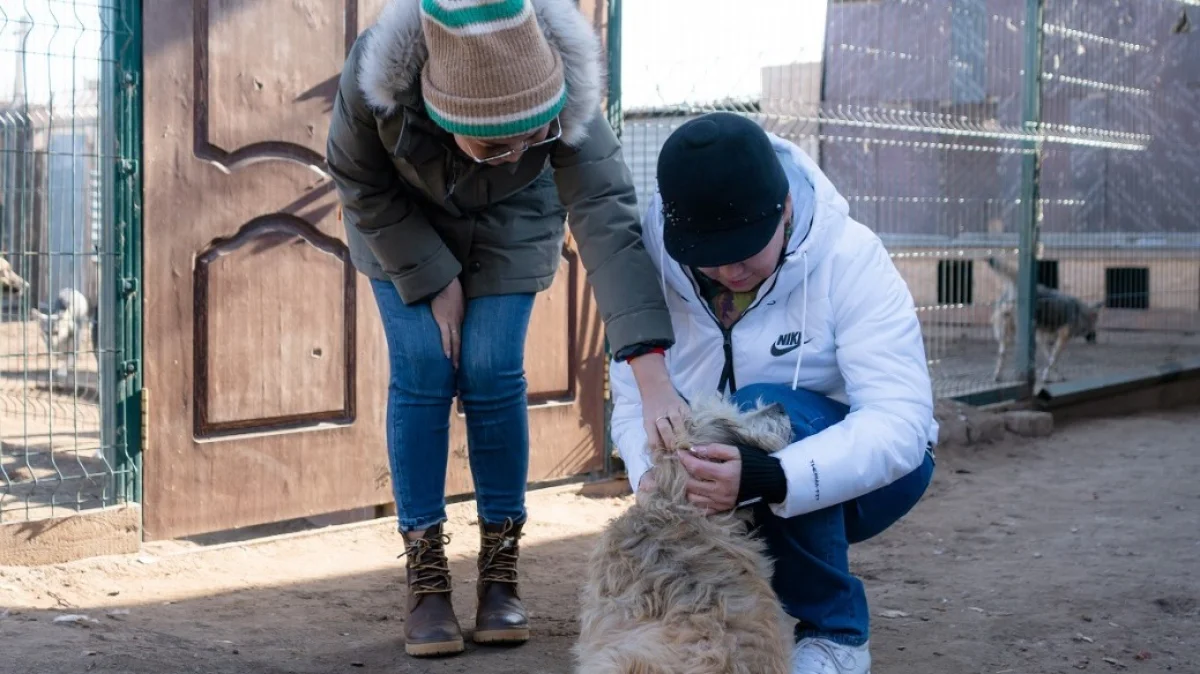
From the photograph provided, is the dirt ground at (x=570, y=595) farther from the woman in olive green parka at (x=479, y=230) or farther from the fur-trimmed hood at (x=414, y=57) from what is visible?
the fur-trimmed hood at (x=414, y=57)

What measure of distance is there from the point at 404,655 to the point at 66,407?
6.63 feet

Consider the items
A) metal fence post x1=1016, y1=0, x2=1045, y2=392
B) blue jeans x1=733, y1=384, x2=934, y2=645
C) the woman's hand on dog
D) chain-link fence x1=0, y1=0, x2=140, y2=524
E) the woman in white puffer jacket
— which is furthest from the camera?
metal fence post x1=1016, y1=0, x2=1045, y2=392

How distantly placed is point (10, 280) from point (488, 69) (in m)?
2.68

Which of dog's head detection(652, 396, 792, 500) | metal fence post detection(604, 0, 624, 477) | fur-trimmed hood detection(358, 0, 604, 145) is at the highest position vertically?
metal fence post detection(604, 0, 624, 477)

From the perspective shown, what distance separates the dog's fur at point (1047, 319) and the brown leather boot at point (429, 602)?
5127 mm

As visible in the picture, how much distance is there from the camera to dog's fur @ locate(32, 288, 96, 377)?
4.32m

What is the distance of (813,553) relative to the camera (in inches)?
102

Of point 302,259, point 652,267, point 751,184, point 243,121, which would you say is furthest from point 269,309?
point 751,184

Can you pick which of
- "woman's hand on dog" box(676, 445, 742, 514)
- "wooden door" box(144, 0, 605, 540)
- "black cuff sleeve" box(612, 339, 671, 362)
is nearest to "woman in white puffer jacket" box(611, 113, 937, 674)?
"woman's hand on dog" box(676, 445, 742, 514)

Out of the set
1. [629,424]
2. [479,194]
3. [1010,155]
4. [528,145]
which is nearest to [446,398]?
[479,194]

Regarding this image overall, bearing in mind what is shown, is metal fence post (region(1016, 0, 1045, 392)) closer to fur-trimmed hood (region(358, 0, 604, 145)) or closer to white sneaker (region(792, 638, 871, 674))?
fur-trimmed hood (region(358, 0, 604, 145))

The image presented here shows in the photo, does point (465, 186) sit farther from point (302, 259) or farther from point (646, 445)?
point (302, 259)

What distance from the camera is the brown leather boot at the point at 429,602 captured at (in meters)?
3.22

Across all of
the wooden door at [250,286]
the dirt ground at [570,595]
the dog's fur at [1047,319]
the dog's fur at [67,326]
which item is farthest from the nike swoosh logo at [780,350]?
the dog's fur at [1047,319]
